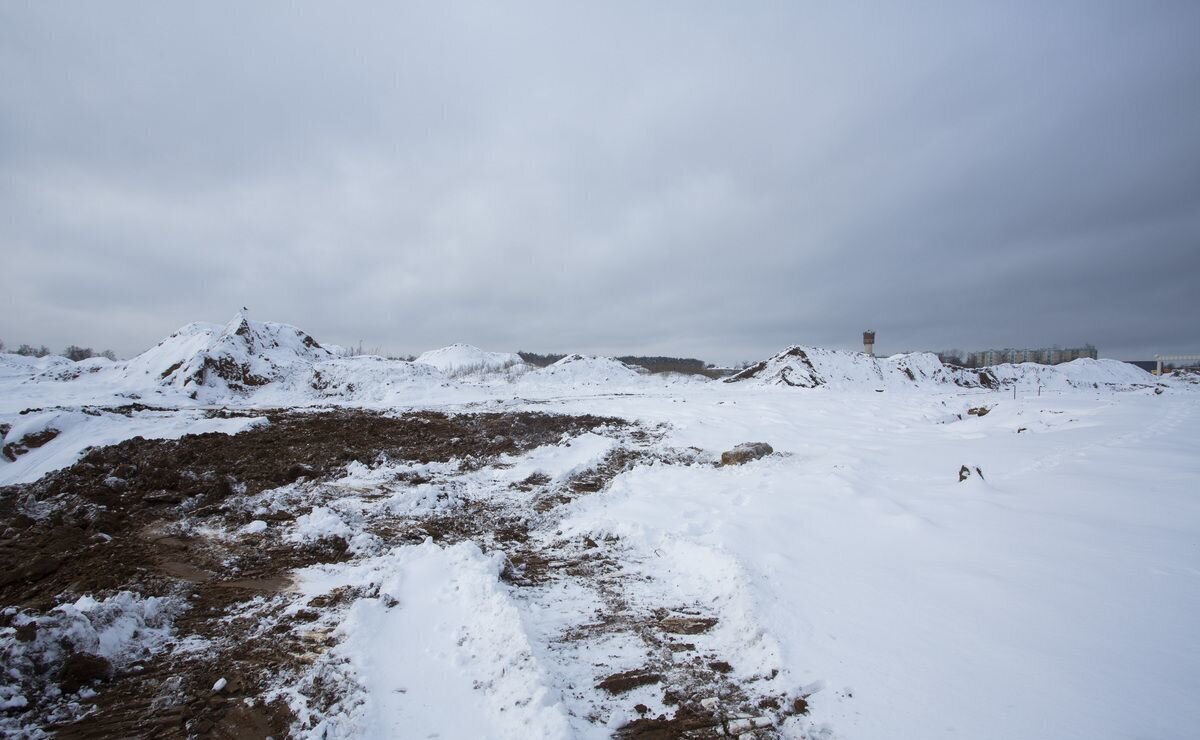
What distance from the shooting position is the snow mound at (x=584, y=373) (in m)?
41.0

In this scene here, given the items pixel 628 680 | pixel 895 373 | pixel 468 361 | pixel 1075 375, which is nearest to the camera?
pixel 628 680

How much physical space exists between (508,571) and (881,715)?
342 centimetres

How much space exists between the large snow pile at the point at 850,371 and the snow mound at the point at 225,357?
30.4m

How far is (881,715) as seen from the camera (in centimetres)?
276

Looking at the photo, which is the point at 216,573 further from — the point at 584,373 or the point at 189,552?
the point at 584,373

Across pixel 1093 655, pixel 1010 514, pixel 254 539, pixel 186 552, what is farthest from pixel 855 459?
pixel 186 552

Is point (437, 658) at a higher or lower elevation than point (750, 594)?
lower

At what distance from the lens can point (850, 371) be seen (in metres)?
35.6

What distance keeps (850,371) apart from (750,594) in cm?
3602

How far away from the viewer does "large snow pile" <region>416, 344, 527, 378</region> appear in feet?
156

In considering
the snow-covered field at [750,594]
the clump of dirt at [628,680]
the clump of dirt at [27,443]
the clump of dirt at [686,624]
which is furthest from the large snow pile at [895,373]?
the clump of dirt at [27,443]

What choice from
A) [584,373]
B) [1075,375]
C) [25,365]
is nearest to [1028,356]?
[1075,375]

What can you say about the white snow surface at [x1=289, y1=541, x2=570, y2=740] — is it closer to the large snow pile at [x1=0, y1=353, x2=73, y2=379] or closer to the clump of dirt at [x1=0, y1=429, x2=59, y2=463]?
the clump of dirt at [x1=0, y1=429, x2=59, y2=463]

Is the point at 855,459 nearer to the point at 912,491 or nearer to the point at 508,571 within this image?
the point at 912,491
